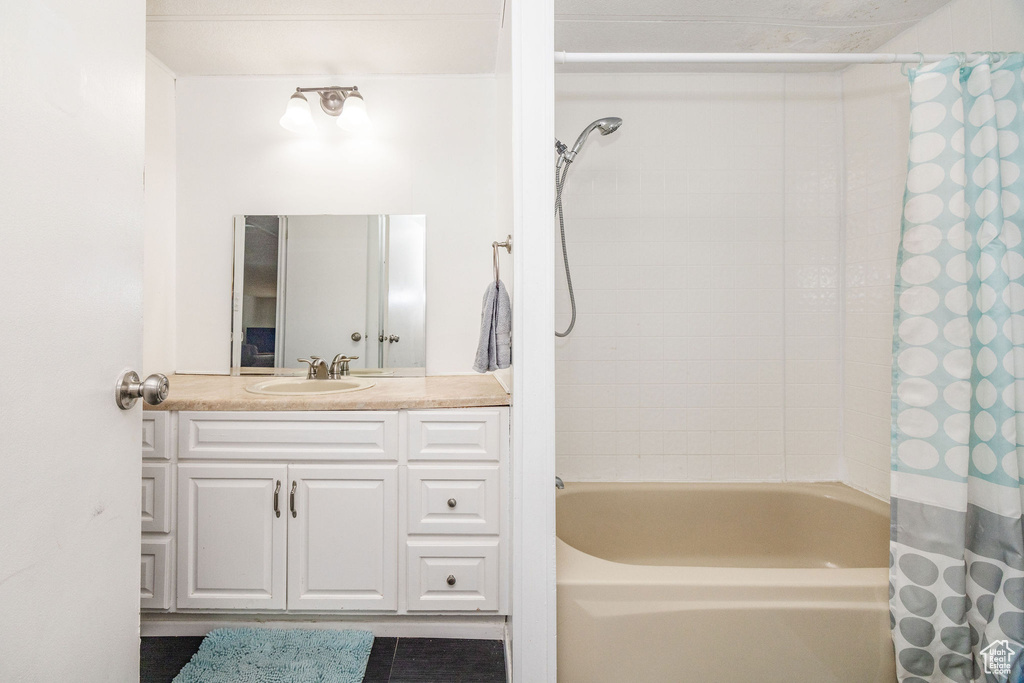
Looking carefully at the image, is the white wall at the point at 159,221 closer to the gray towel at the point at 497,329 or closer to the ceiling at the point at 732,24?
the gray towel at the point at 497,329

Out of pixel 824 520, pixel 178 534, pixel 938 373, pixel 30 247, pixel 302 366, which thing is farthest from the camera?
pixel 302 366

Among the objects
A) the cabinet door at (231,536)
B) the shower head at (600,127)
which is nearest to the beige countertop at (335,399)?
the cabinet door at (231,536)

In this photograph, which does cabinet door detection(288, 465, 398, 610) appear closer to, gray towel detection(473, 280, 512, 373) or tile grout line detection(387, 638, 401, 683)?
tile grout line detection(387, 638, 401, 683)

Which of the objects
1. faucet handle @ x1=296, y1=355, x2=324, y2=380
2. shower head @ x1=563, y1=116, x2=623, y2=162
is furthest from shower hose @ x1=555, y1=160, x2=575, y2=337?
faucet handle @ x1=296, y1=355, x2=324, y2=380

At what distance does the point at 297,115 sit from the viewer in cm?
201

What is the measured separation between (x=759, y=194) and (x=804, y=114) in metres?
0.37

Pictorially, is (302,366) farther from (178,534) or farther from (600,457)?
(600,457)

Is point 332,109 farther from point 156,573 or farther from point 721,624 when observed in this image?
point 721,624

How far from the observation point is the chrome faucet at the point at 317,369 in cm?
203

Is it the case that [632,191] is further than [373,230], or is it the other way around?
[373,230]

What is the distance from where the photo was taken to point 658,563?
1.83 meters

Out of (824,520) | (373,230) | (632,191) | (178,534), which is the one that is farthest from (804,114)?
(178,534)

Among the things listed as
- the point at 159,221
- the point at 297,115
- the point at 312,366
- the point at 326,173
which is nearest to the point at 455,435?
the point at 312,366

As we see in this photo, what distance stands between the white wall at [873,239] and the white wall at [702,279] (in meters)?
0.07
